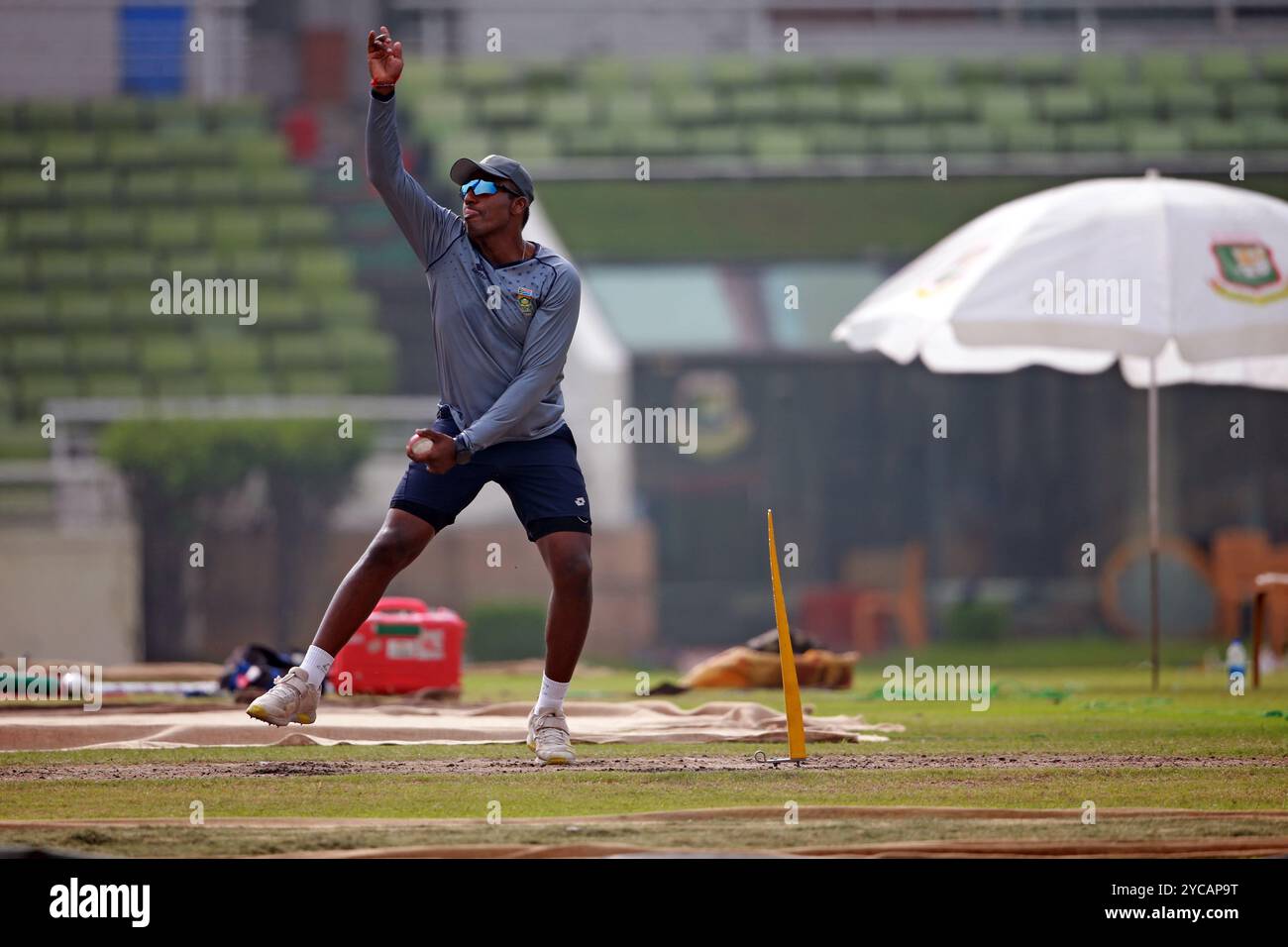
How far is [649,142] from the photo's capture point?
2102cm

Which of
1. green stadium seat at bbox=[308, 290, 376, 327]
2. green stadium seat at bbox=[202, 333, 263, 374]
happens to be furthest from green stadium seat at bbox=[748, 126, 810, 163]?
green stadium seat at bbox=[202, 333, 263, 374]

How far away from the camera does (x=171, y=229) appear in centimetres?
2041

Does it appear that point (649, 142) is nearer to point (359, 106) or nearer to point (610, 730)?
point (359, 106)

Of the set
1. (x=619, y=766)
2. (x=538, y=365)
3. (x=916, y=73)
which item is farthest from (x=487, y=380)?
(x=916, y=73)

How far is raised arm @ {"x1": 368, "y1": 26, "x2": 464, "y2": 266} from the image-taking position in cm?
586

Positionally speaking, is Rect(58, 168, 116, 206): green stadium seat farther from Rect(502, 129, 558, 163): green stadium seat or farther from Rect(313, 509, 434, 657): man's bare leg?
Rect(313, 509, 434, 657): man's bare leg

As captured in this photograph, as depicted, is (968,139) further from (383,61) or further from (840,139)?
(383,61)

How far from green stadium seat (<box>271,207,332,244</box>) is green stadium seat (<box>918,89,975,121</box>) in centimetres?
689

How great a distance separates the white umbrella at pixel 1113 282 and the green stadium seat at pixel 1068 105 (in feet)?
35.8

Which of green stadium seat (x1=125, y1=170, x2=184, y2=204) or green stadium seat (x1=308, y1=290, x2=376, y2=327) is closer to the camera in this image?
green stadium seat (x1=308, y1=290, x2=376, y2=327)

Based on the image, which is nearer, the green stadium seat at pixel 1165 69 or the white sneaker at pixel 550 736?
the white sneaker at pixel 550 736

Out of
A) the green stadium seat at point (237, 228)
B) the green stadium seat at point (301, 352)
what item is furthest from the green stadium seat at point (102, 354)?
the green stadium seat at point (237, 228)

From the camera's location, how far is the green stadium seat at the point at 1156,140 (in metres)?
20.4

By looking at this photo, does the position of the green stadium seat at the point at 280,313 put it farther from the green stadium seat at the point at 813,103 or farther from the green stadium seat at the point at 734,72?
the green stadium seat at the point at 813,103
